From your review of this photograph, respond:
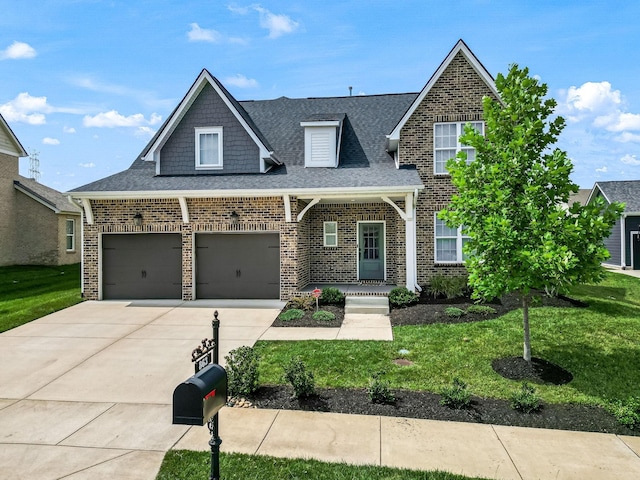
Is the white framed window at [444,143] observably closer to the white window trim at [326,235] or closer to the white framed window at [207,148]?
the white window trim at [326,235]

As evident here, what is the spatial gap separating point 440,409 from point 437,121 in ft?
34.9

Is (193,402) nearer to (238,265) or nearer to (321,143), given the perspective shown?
(238,265)

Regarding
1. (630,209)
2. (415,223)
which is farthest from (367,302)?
(630,209)

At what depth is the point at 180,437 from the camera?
16.4ft

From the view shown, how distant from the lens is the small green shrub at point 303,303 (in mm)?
11891

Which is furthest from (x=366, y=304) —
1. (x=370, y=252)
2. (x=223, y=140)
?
(x=223, y=140)

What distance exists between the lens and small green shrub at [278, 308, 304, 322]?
35.6ft

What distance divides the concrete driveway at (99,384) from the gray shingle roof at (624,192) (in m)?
23.0

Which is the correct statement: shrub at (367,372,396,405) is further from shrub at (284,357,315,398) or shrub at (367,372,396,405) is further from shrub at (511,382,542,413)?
shrub at (511,382,542,413)

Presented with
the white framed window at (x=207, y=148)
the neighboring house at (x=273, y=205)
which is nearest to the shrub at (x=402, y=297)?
the neighboring house at (x=273, y=205)

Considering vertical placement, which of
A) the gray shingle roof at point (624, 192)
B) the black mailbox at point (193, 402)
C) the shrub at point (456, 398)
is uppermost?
the gray shingle roof at point (624, 192)

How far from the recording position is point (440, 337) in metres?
8.88

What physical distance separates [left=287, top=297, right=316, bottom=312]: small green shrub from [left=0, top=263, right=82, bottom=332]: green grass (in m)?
6.99

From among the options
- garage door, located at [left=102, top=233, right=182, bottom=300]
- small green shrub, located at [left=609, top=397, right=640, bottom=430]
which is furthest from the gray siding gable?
small green shrub, located at [left=609, top=397, right=640, bottom=430]
